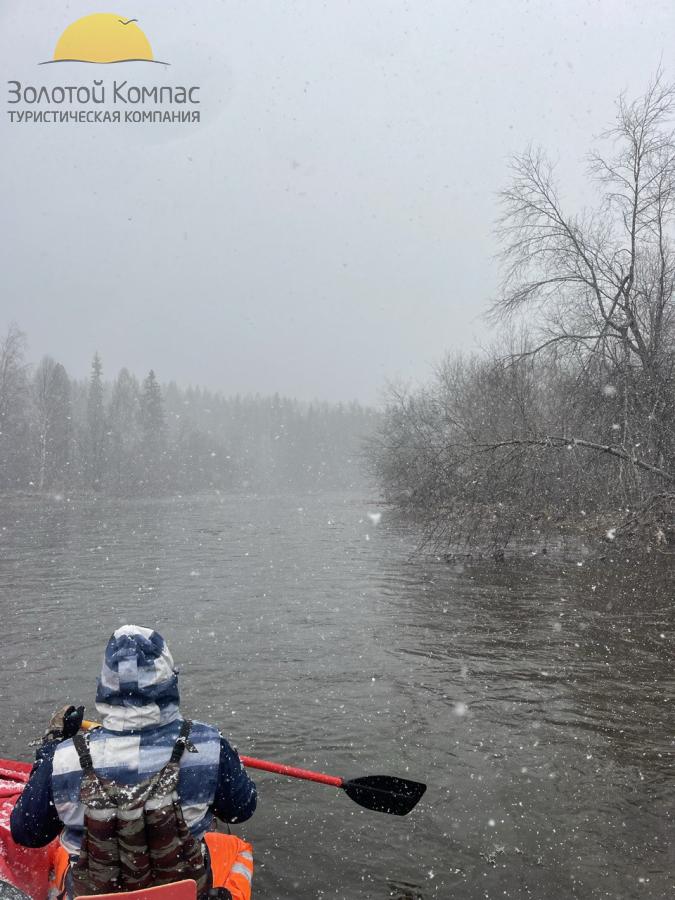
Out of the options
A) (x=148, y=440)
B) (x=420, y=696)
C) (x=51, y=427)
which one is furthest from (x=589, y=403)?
(x=148, y=440)

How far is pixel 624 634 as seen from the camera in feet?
33.0

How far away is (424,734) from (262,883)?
2.77 metres

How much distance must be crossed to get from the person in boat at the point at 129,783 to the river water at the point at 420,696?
222 cm

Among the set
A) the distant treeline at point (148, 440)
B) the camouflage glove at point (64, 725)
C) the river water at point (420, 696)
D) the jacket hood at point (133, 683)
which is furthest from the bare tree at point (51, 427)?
the jacket hood at point (133, 683)

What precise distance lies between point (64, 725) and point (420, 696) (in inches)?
232

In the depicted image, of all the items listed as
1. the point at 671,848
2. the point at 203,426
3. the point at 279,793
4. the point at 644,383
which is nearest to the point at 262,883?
the point at 279,793

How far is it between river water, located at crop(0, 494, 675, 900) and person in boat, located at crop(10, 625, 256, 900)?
87.4 inches

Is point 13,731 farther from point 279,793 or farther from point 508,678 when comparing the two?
point 508,678

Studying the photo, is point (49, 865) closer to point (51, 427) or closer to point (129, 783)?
point (129, 783)

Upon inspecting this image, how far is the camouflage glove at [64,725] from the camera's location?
2.58 metres

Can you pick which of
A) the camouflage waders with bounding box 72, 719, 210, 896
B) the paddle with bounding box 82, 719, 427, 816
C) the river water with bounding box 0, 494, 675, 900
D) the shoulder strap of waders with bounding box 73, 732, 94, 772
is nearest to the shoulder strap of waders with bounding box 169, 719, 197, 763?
the camouflage waders with bounding box 72, 719, 210, 896

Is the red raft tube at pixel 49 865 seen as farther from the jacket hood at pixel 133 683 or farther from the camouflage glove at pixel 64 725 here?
the jacket hood at pixel 133 683

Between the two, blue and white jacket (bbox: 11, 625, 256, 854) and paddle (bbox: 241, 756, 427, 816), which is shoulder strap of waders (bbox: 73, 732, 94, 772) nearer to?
blue and white jacket (bbox: 11, 625, 256, 854)

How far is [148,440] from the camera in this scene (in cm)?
7012
